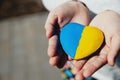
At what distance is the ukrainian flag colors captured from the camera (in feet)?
2.15

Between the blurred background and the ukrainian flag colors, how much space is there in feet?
3.69

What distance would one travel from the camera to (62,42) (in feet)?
2.27

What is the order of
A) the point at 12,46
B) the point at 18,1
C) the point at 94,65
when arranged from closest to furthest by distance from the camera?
the point at 94,65
the point at 12,46
the point at 18,1

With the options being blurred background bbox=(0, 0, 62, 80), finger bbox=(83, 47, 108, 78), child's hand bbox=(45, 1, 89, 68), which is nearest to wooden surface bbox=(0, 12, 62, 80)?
blurred background bbox=(0, 0, 62, 80)

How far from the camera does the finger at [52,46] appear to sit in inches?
25.3

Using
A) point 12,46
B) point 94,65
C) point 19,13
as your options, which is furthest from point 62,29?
point 19,13

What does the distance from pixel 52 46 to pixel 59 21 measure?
86 mm

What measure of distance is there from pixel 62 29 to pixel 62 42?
41 mm

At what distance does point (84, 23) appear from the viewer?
75 cm

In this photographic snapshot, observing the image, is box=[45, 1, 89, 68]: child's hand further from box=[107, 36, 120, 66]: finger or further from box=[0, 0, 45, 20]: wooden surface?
box=[0, 0, 45, 20]: wooden surface

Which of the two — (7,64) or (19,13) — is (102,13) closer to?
(7,64)

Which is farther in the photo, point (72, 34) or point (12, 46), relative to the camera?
point (12, 46)

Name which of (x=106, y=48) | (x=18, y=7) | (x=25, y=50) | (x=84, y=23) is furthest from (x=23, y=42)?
(x=106, y=48)

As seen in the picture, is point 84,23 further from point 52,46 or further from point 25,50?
point 25,50
